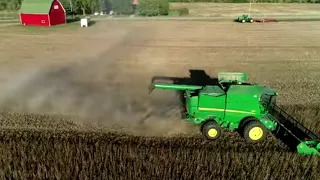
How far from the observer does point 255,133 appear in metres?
10.6

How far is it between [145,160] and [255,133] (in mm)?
3717

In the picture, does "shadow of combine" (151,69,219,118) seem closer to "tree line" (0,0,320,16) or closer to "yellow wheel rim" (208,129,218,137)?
"yellow wheel rim" (208,129,218,137)

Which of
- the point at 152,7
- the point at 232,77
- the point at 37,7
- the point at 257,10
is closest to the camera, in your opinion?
the point at 232,77

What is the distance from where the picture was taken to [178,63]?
22.7 m

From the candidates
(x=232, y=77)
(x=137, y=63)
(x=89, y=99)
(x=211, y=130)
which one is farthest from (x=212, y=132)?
(x=137, y=63)

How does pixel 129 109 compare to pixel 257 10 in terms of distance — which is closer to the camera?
pixel 129 109

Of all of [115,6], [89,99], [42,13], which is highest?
[115,6]

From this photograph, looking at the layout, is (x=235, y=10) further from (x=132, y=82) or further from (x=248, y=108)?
(x=248, y=108)

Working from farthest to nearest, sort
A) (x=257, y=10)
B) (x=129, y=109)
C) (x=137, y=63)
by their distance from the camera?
1. (x=257, y=10)
2. (x=137, y=63)
3. (x=129, y=109)

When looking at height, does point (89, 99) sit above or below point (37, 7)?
below

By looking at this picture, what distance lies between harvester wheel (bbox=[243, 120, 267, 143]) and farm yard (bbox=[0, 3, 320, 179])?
0.23 metres

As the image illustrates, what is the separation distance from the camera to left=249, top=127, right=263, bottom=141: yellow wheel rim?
10.5 metres

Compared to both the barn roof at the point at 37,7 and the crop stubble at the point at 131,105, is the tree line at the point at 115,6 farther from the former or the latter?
the crop stubble at the point at 131,105

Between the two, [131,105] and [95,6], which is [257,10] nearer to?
[95,6]
